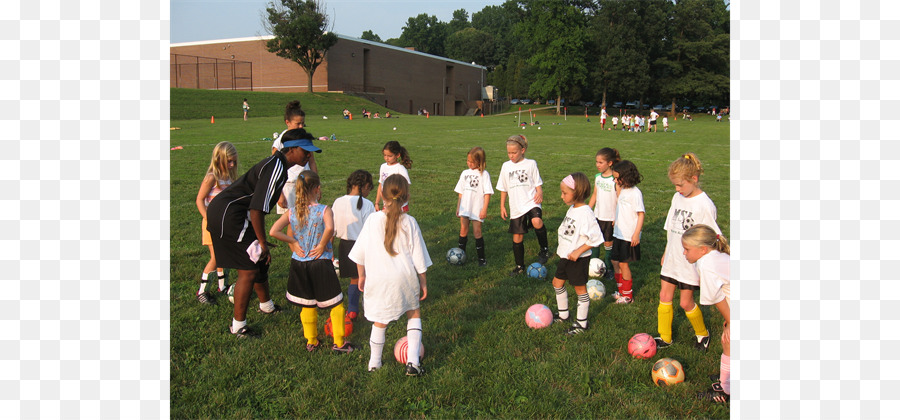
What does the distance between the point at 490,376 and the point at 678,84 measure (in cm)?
7674

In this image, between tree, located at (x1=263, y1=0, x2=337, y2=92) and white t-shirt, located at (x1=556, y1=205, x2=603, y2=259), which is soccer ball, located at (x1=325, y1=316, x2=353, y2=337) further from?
tree, located at (x1=263, y1=0, x2=337, y2=92)

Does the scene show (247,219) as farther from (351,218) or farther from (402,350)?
(402,350)

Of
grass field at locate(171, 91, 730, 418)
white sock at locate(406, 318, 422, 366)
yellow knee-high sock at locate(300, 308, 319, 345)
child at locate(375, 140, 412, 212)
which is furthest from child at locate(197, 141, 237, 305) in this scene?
white sock at locate(406, 318, 422, 366)

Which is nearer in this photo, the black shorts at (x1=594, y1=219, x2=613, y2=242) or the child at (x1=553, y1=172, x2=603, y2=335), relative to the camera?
the child at (x1=553, y1=172, x2=603, y2=335)

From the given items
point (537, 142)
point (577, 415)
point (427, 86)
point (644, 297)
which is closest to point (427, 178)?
point (644, 297)

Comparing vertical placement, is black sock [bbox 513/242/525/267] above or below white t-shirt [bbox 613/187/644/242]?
below

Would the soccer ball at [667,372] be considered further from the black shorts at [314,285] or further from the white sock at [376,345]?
the black shorts at [314,285]

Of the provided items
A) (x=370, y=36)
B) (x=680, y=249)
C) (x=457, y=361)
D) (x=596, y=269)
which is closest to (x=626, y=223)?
(x=596, y=269)

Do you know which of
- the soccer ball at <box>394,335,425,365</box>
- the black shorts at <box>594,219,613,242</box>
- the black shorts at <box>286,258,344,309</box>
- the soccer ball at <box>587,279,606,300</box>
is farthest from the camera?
the black shorts at <box>594,219,613,242</box>

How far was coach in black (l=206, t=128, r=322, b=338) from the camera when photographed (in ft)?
15.3

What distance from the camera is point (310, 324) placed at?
479cm

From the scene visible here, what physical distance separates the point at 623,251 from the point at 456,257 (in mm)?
2309

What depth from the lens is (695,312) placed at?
485 cm

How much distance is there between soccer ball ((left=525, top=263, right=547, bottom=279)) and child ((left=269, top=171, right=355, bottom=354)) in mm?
2944
